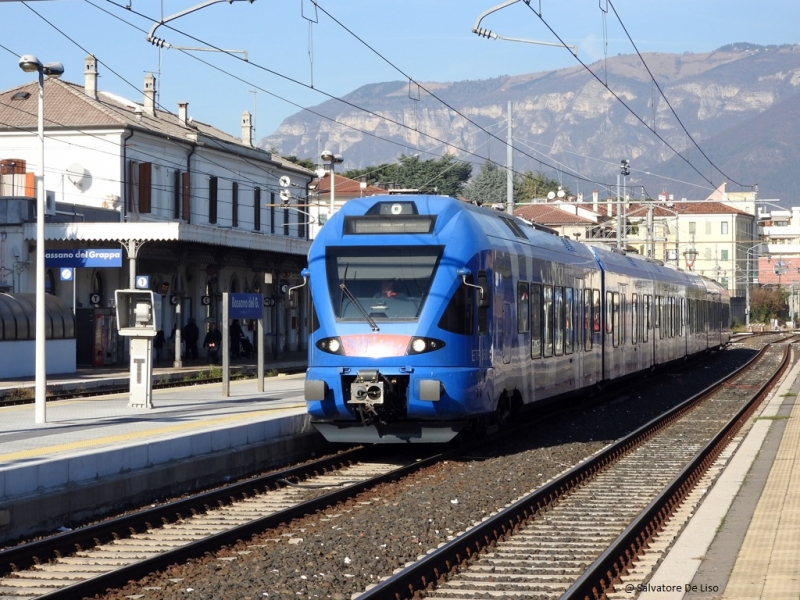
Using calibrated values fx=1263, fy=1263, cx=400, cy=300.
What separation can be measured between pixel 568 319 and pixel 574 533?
10.8m

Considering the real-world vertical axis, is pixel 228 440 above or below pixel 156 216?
below

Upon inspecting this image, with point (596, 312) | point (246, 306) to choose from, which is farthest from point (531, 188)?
point (596, 312)

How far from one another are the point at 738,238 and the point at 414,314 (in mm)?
124786

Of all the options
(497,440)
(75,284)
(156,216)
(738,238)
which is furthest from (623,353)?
(738,238)

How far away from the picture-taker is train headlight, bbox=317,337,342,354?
15.4 metres

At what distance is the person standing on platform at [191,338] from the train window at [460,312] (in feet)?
84.1

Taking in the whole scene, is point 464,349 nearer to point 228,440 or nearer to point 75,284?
point 228,440

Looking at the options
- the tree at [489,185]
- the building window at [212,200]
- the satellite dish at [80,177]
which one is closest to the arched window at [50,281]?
the satellite dish at [80,177]

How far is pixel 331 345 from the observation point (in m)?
15.5

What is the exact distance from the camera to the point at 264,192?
182 feet

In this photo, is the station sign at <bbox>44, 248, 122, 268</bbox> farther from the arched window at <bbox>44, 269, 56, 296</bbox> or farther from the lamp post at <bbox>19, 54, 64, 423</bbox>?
the lamp post at <bbox>19, 54, 64, 423</bbox>

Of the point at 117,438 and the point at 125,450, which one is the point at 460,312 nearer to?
the point at 117,438

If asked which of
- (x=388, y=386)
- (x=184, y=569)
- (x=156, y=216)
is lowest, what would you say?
(x=184, y=569)

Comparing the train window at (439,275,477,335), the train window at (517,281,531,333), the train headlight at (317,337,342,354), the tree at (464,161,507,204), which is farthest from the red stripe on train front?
the tree at (464,161,507,204)
